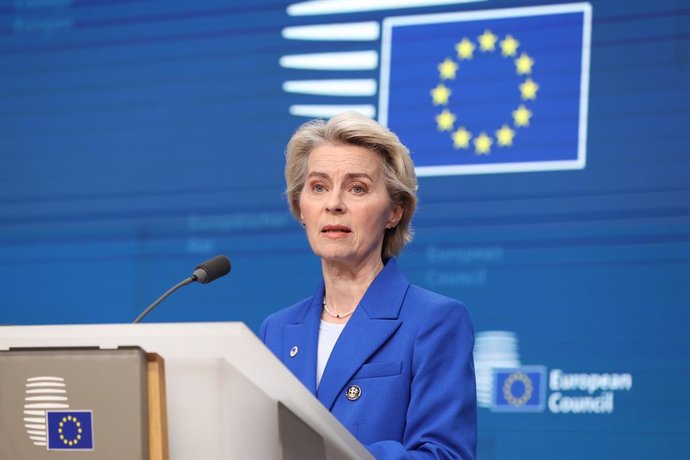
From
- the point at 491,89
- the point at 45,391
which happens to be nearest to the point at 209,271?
the point at 45,391

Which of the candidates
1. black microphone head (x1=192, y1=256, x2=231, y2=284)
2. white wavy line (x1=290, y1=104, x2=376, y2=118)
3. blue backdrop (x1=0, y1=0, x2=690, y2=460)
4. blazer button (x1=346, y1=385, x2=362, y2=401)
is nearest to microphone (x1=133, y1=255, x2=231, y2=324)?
black microphone head (x1=192, y1=256, x2=231, y2=284)

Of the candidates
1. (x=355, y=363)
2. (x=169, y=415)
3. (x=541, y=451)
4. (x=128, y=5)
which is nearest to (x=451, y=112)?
(x=541, y=451)

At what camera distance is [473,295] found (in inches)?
146

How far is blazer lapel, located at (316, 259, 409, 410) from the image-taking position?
1918mm

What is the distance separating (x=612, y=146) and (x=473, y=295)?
28.1 inches

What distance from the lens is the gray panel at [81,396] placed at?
1312mm

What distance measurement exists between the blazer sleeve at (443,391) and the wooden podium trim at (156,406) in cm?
47

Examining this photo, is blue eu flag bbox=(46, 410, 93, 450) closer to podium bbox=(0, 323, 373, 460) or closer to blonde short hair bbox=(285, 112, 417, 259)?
podium bbox=(0, 323, 373, 460)

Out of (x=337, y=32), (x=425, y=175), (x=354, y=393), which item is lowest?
(x=354, y=393)

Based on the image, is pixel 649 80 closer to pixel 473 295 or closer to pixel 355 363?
pixel 473 295

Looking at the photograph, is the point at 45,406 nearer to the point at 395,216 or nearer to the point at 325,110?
the point at 395,216

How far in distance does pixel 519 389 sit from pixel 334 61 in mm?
1428

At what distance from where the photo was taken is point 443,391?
1.79 metres

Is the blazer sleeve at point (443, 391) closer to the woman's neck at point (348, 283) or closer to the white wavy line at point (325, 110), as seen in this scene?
the woman's neck at point (348, 283)
